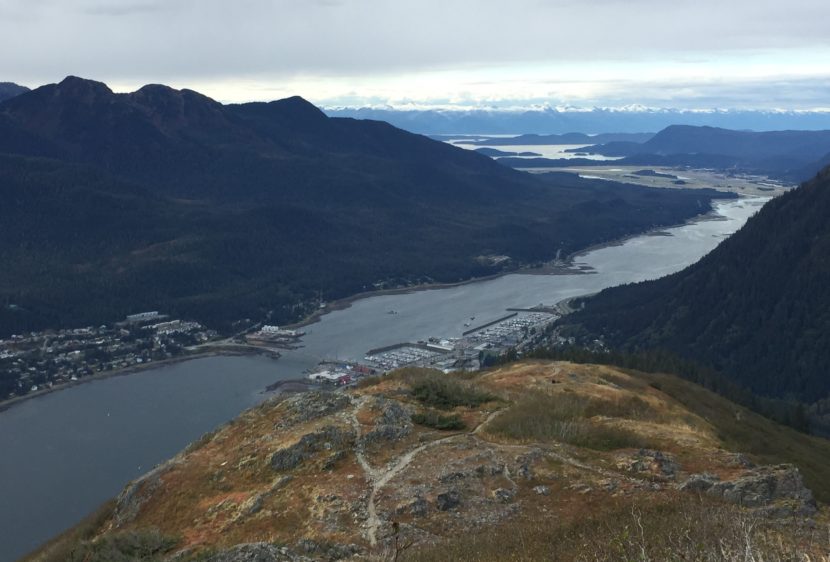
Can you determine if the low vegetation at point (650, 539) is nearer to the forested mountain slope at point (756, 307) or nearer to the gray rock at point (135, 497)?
the gray rock at point (135, 497)

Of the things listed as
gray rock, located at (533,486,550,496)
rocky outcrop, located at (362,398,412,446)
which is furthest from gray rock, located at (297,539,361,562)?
rocky outcrop, located at (362,398,412,446)

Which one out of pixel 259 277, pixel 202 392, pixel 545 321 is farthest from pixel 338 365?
pixel 259 277

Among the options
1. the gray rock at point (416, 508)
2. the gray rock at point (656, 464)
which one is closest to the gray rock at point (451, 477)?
the gray rock at point (416, 508)

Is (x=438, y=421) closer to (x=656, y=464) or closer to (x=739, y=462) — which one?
(x=656, y=464)

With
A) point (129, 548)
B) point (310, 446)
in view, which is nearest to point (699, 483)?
point (310, 446)

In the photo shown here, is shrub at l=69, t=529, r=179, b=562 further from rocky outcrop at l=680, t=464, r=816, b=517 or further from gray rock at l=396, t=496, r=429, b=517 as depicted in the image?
rocky outcrop at l=680, t=464, r=816, b=517
